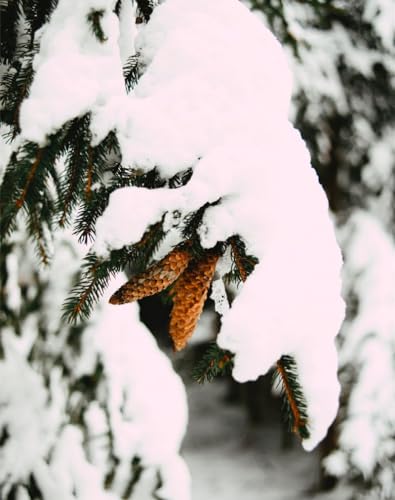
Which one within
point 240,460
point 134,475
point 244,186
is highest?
point 244,186

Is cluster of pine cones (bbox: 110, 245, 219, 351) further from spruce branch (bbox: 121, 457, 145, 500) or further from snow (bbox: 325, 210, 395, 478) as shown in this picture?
snow (bbox: 325, 210, 395, 478)

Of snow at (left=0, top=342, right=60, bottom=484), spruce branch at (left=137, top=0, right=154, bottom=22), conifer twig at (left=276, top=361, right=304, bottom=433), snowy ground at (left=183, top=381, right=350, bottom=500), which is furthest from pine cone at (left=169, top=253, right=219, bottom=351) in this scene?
snowy ground at (left=183, top=381, right=350, bottom=500)

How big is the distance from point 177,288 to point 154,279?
0.06 m

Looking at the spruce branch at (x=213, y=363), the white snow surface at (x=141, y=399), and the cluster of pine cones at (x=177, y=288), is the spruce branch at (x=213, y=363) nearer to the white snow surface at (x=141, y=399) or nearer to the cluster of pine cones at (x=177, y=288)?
the cluster of pine cones at (x=177, y=288)

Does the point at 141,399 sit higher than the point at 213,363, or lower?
lower

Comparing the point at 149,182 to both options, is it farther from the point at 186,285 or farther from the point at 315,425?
the point at 315,425

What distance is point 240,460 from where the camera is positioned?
21.2 ft

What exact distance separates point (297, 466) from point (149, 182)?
5.92m

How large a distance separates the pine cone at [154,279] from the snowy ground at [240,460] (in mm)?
5312

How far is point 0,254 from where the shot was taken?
8.13ft

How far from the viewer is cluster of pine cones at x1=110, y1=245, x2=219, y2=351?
1.01 m

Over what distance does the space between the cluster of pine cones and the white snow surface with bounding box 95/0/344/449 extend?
6 cm

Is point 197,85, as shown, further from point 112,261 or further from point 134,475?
point 134,475

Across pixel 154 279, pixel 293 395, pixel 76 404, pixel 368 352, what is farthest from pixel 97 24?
pixel 368 352
